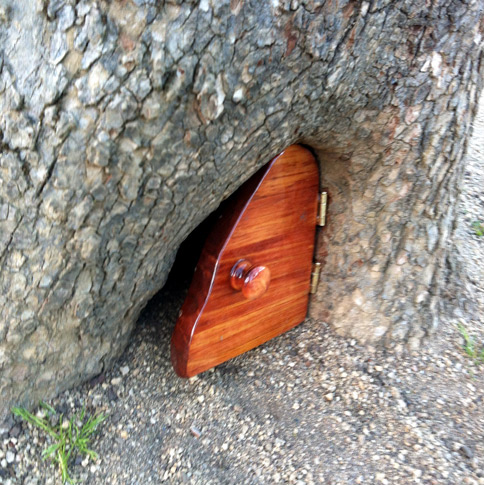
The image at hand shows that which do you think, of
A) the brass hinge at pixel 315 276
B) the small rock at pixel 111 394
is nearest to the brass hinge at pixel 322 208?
the brass hinge at pixel 315 276

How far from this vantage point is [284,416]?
6.01ft

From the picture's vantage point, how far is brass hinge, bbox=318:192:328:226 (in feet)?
6.27

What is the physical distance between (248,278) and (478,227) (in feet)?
4.73

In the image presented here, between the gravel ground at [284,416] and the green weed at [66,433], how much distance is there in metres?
0.03

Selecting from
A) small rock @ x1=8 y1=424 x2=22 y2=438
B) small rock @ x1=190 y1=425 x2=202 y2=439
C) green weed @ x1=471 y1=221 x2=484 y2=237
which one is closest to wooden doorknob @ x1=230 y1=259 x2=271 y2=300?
small rock @ x1=190 y1=425 x2=202 y2=439

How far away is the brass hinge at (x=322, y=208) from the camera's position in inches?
75.2

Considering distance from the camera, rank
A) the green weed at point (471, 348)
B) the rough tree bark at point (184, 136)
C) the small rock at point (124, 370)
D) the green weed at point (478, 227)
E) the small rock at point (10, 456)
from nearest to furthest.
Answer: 1. the rough tree bark at point (184, 136)
2. the small rock at point (10, 456)
3. the small rock at point (124, 370)
4. the green weed at point (471, 348)
5. the green weed at point (478, 227)

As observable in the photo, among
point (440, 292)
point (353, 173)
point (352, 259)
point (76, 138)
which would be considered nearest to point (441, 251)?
point (440, 292)

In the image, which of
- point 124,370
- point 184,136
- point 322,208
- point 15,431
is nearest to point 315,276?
point 322,208

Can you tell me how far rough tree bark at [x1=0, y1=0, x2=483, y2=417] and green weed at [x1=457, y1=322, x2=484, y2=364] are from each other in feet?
0.91

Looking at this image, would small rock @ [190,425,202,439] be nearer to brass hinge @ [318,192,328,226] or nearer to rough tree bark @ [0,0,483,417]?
rough tree bark @ [0,0,483,417]

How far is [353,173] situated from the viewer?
5.85 feet

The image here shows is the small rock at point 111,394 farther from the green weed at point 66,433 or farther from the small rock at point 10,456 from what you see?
the small rock at point 10,456

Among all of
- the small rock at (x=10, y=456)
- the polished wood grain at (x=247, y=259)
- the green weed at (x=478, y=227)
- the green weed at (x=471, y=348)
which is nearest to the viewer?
the small rock at (x=10, y=456)
